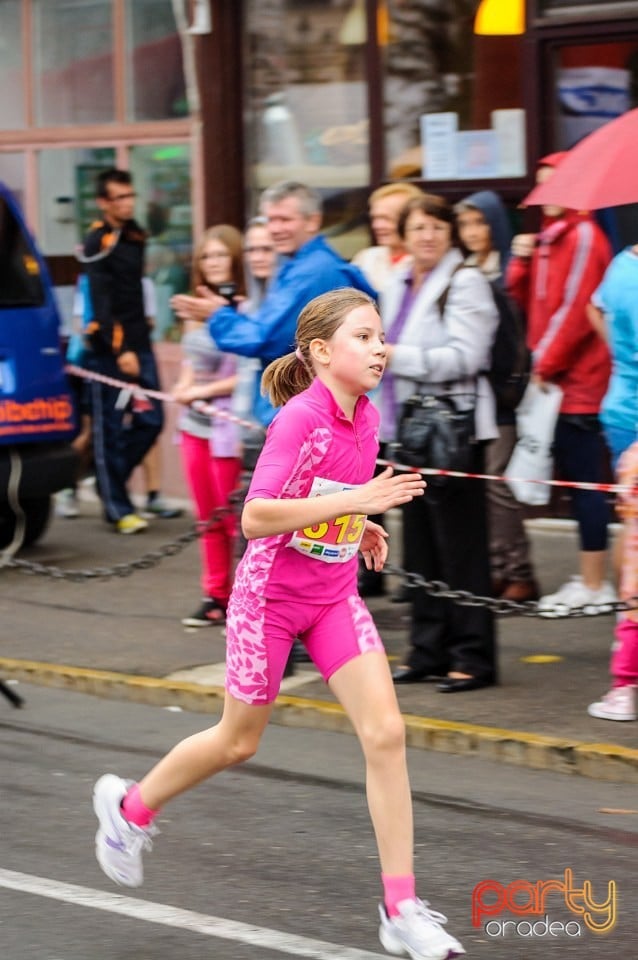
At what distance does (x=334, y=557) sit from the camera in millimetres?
4848

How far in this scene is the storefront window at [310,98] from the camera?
39.6 ft

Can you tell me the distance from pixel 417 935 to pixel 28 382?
254 inches

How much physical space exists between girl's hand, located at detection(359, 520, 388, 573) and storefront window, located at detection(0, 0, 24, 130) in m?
9.47

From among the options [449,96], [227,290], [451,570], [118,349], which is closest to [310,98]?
[449,96]

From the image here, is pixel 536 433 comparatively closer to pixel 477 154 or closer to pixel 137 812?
pixel 477 154

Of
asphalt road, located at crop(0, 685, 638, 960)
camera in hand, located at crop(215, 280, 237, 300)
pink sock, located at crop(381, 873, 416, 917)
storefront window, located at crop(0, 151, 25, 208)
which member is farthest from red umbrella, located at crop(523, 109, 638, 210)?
storefront window, located at crop(0, 151, 25, 208)

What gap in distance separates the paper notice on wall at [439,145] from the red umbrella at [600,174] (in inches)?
166

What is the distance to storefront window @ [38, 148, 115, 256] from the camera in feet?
44.6

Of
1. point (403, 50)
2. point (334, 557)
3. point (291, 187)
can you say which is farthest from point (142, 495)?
point (334, 557)

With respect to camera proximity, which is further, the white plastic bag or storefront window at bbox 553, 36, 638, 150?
storefront window at bbox 553, 36, 638, 150

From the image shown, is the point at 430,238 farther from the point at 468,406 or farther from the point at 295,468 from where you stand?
the point at 295,468

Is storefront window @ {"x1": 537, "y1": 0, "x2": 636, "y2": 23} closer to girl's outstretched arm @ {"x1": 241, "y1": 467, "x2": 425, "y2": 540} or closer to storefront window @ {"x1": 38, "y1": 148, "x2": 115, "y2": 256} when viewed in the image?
storefront window @ {"x1": 38, "y1": 148, "x2": 115, "y2": 256}

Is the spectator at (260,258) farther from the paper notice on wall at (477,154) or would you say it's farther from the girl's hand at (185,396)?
the paper notice on wall at (477,154)

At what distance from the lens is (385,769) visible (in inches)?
184
